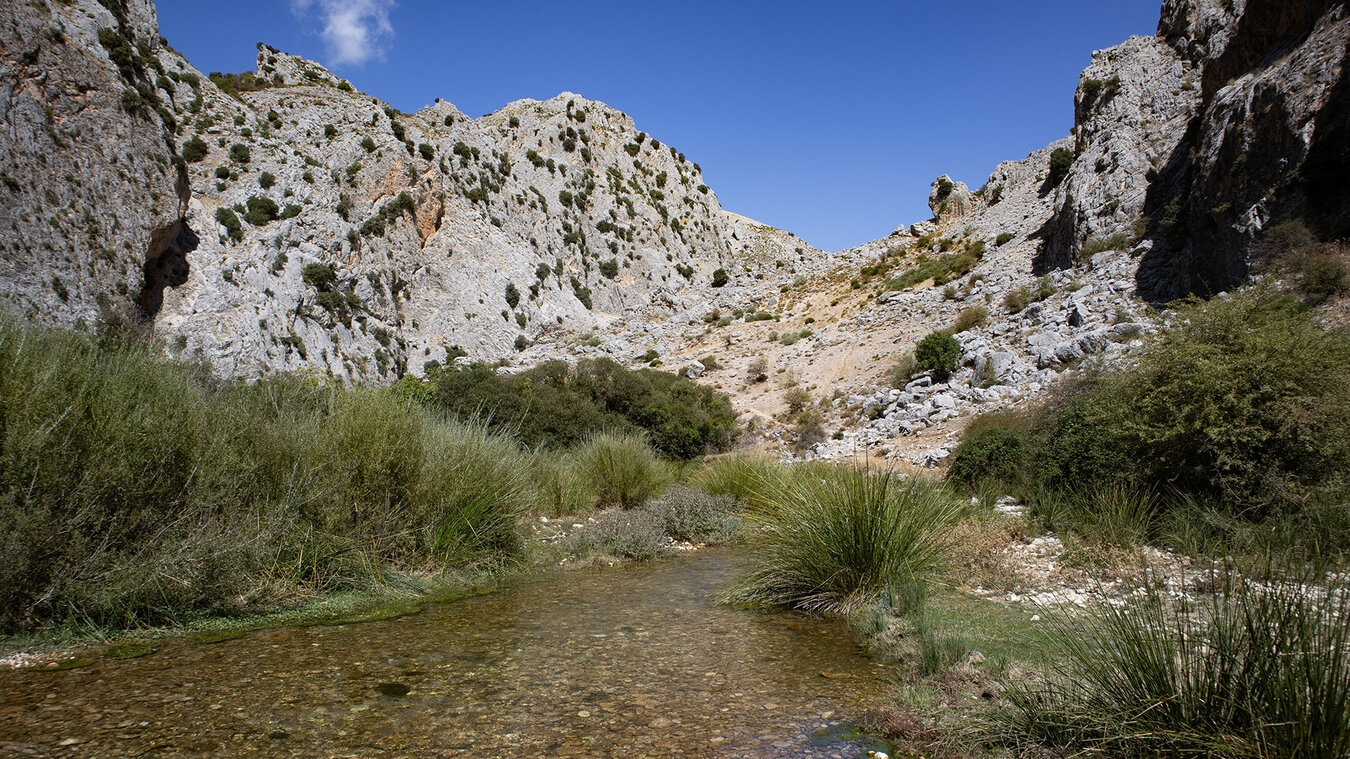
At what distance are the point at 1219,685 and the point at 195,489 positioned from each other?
693 centimetres

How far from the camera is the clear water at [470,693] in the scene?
11.5ft

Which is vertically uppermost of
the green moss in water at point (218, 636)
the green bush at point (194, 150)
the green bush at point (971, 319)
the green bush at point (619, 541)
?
the green bush at point (194, 150)

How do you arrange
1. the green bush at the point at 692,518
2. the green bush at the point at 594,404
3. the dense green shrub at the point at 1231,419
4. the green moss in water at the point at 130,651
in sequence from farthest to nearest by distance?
the green bush at the point at 594,404
the green bush at the point at 692,518
the dense green shrub at the point at 1231,419
the green moss in water at the point at 130,651

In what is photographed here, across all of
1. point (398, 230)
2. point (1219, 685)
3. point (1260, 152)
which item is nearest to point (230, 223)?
point (398, 230)

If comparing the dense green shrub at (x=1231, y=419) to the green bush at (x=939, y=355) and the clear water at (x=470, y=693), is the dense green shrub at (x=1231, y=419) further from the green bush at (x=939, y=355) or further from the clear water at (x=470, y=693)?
the green bush at (x=939, y=355)

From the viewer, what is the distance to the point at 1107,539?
24.2 feet

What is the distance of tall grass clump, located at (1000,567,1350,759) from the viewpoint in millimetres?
2252

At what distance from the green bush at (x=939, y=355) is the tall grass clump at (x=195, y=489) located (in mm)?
16262

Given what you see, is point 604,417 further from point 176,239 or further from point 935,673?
point 176,239

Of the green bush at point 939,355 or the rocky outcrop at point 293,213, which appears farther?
the rocky outcrop at point 293,213

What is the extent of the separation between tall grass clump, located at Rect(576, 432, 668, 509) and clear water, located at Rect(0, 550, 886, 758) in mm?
6759

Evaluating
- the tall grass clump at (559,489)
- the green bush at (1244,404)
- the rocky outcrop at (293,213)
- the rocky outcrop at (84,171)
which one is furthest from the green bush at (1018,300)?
the rocky outcrop at (84,171)

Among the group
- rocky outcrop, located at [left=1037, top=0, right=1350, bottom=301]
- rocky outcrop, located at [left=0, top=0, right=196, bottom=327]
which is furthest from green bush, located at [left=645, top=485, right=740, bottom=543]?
rocky outcrop, located at [left=0, top=0, right=196, bottom=327]

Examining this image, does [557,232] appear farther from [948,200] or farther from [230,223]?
[948,200]
